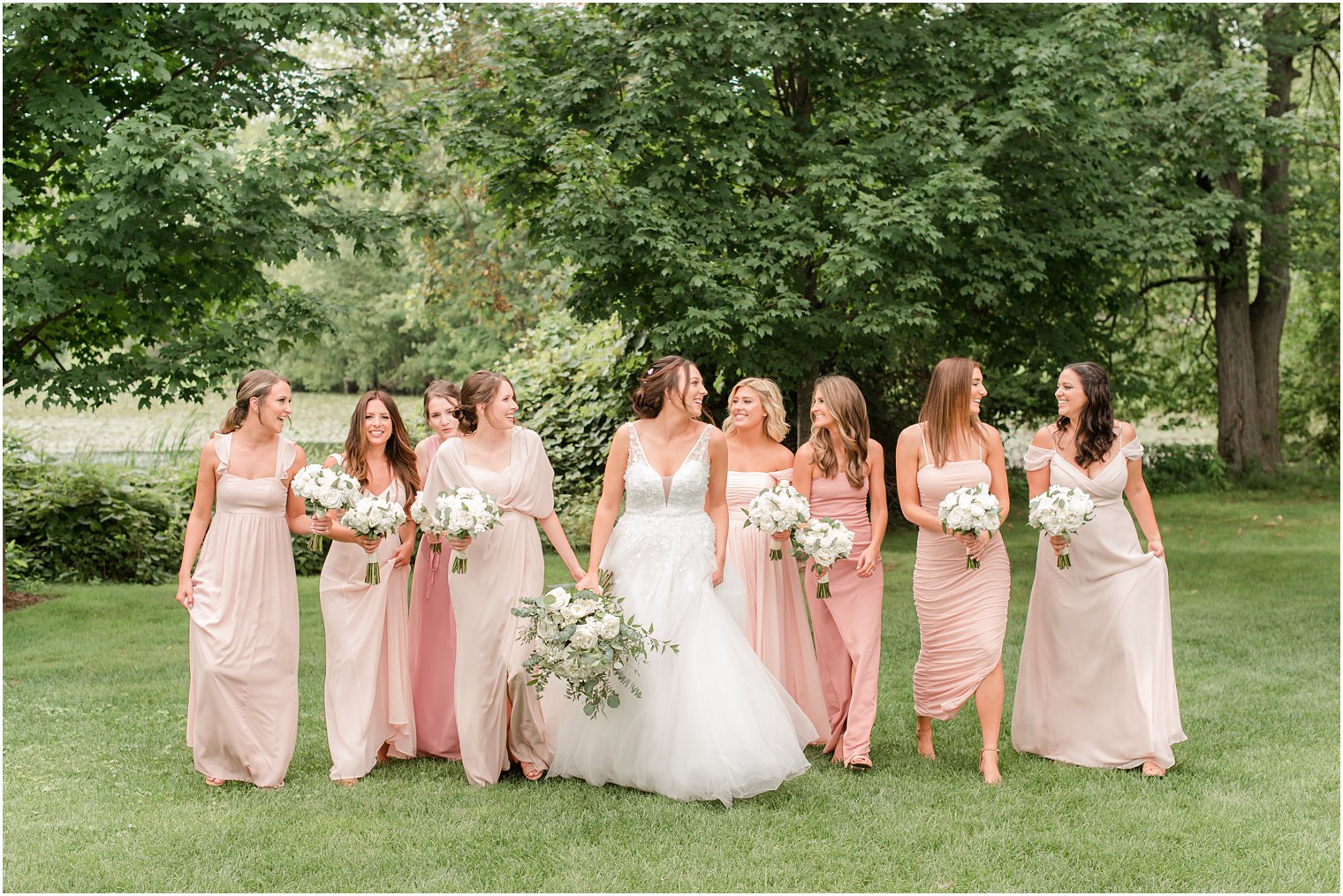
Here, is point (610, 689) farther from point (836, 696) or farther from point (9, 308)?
point (9, 308)

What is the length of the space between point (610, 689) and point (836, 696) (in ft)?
5.85

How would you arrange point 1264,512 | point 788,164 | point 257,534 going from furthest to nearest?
1. point 1264,512
2. point 788,164
3. point 257,534

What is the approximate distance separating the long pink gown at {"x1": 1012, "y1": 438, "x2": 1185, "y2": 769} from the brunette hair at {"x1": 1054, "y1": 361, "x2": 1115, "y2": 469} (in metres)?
0.09

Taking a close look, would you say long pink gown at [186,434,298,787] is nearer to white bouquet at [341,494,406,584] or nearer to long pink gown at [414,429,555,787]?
white bouquet at [341,494,406,584]

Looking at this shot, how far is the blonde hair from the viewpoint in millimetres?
7344

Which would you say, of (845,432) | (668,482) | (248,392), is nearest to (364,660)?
(248,392)

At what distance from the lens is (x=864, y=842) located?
5.68 metres

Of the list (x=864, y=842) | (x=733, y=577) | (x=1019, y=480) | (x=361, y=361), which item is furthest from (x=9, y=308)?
(x=361, y=361)

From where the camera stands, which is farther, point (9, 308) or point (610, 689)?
point (9, 308)

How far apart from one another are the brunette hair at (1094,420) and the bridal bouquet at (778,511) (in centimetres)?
161

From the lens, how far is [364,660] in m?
6.95

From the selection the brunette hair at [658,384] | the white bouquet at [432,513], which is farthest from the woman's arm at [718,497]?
the white bouquet at [432,513]

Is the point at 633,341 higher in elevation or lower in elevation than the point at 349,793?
higher

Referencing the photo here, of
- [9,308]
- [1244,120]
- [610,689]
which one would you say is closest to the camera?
[610,689]
